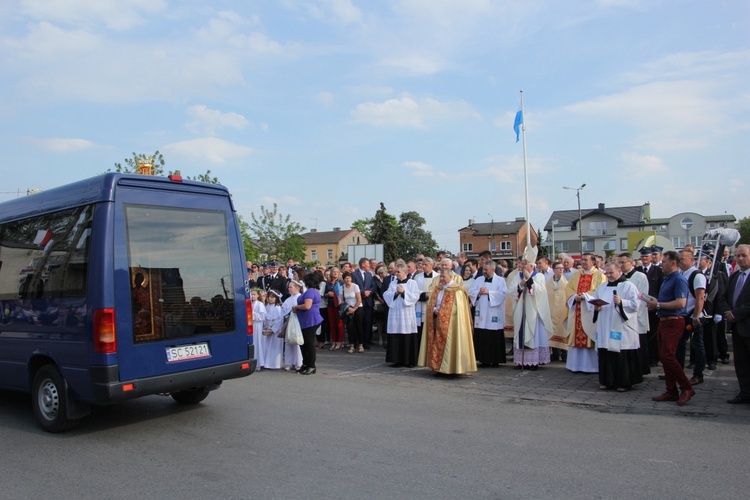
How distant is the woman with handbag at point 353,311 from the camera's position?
45.6 ft

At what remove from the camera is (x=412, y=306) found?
11344 millimetres

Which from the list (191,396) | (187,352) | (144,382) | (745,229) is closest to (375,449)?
(187,352)

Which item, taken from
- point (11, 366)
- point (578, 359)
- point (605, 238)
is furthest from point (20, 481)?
point (605, 238)

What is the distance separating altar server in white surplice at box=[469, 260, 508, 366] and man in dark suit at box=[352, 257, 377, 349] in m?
3.80

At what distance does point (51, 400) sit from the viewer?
659cm

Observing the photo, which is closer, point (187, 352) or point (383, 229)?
point (187, 352)

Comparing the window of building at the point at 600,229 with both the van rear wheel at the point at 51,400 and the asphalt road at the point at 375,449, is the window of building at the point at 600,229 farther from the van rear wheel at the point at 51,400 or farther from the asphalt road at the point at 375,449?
the van rear wheel at the point at 51,400

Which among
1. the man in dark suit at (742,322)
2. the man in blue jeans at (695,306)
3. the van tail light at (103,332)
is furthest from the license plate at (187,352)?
the man in dark suit at (742,322)

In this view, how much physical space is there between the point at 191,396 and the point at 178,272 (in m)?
2.16

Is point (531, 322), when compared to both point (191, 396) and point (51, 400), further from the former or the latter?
point (51, 400)

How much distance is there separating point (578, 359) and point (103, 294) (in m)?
7.93

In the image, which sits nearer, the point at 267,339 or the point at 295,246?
the point at 267,339

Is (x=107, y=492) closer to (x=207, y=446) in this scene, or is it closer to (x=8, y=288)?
(x=207, y=446)

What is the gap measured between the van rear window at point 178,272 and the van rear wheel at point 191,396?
4.69 feet
